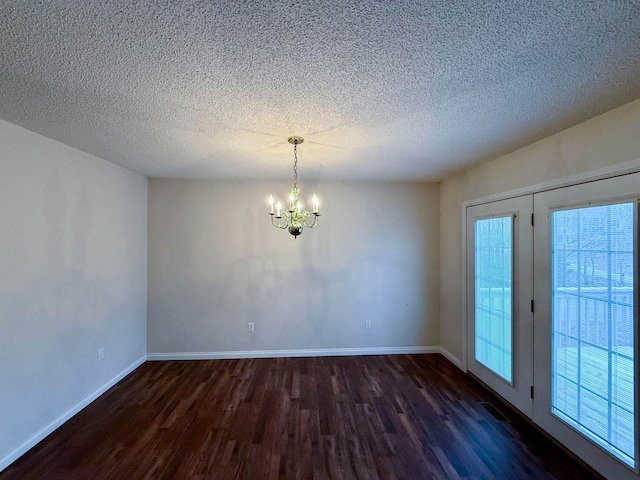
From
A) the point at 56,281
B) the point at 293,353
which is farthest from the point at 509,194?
the point at 56,281

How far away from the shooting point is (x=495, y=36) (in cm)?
122

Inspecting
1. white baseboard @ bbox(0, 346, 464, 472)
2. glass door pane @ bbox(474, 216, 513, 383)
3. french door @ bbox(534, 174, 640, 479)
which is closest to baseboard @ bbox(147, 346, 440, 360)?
white baseboard @ bbox(0, 346, 464, 472)

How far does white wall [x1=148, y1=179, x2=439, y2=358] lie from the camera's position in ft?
13.1

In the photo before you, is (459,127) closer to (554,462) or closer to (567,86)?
(567,86)

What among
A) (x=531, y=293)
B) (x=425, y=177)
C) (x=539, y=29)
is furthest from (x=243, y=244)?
(x=539, y=29)

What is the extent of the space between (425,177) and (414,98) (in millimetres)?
→ 2366

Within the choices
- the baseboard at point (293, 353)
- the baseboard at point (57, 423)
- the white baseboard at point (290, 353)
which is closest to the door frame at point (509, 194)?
the white baseboard at point (290, 353)

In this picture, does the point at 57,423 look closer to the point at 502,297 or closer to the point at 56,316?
the point at 56,316

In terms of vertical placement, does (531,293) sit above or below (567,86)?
below

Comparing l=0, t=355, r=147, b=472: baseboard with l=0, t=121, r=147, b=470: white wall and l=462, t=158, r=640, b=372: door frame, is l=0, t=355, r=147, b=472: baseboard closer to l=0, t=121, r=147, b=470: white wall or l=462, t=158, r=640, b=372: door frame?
l=0, t=121, r=147, b=470: white wall

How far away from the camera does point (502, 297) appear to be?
2947mm

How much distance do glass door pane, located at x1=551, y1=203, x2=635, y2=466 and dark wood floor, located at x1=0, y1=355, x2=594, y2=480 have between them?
41cm

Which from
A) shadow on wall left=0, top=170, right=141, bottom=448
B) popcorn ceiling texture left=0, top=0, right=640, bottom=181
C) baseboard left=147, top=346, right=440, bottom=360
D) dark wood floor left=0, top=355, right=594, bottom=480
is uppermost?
popcorn ceiling texture left=0, top=0, right=640, bottom=181

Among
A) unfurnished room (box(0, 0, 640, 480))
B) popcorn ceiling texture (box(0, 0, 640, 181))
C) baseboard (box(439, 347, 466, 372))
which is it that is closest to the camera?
popcorn ceiling texture (box(0, 0, 640, 181))
